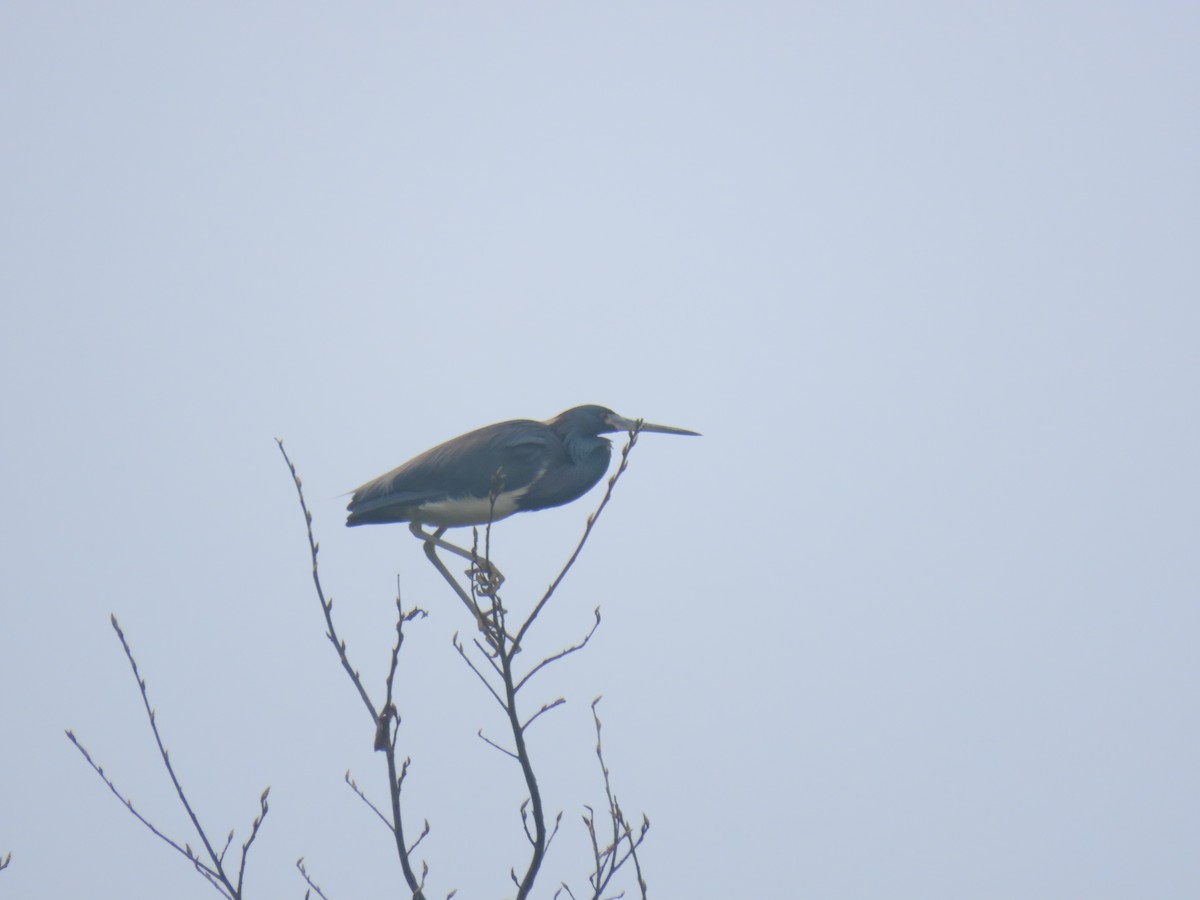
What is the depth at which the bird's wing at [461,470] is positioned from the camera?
314 inches

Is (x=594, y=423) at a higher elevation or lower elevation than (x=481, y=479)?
higher

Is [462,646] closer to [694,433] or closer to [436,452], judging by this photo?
[436,452]

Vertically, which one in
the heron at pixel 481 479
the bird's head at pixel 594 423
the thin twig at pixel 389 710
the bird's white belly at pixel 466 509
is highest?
the bird's head at pixel 594 423

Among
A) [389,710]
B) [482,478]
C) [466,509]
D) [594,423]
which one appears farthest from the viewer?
[594,423]

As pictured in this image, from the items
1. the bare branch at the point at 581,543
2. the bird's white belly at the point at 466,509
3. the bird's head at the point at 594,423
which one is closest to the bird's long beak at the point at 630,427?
the bird's head at the point at 594,423

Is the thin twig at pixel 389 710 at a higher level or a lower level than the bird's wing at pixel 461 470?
lower

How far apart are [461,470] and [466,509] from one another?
0.84 feet

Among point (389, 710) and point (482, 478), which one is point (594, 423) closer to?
Result: point (482, 478)

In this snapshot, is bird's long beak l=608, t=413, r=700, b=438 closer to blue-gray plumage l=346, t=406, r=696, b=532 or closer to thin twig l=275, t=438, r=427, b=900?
blue-gray plumage l=346, t=406, r=696, b=532

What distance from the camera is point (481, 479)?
7.93m

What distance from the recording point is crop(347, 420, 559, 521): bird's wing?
7.97 meters

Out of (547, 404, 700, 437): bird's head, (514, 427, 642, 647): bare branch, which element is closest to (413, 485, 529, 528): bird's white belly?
(547, 404, 700, 437): bird's head

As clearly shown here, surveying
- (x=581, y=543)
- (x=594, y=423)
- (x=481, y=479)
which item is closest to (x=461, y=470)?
(x=481, y=479)

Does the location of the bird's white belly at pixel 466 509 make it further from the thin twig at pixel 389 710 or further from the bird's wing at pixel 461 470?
the thin twig at pixel 389 710
